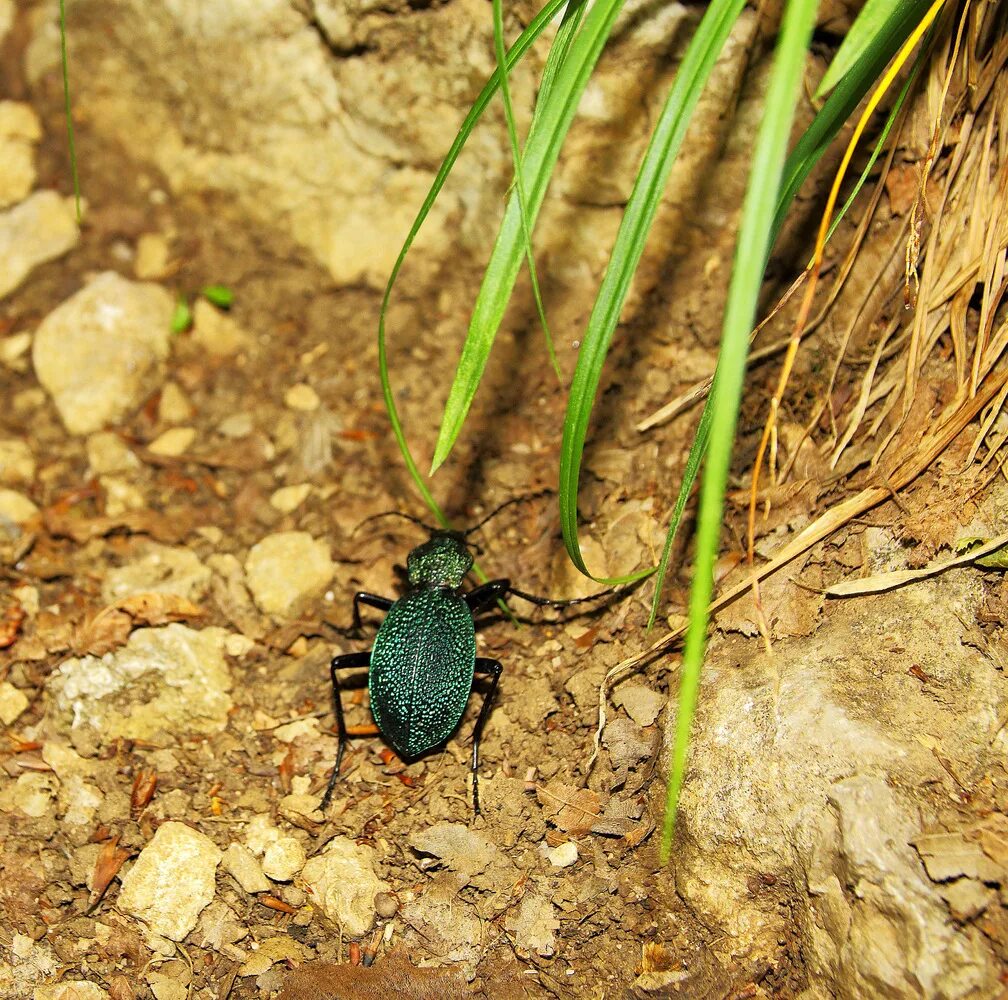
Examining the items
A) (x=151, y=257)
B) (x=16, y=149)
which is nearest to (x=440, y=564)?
(x=151, y=257)

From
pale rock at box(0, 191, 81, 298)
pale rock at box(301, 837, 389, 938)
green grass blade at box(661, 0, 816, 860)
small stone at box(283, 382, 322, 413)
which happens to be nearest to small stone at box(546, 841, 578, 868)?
pale rock at box(301, 837, 389, 938)

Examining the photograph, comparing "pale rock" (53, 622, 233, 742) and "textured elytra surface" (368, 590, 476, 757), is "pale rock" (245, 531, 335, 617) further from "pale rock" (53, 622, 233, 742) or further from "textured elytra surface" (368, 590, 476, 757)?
"textured elytra surface" (368, 590, 476, 757)

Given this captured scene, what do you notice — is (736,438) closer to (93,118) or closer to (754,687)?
(754,687)

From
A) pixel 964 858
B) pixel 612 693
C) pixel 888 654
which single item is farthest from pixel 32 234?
pixel 964 858

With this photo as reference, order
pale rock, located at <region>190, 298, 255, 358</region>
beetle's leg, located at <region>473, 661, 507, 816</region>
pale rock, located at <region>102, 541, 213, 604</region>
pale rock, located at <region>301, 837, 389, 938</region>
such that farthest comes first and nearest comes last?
1. pale rock, located at <region>190, 298, 255, 358</region>
2. pale rock, located at <region>102, 541, 213, 604</region>
3. beetle's leg, located at <region>473, 661, 507, 816</region>
4. pale rock, located at <region>301, 837, 389, 938</region>

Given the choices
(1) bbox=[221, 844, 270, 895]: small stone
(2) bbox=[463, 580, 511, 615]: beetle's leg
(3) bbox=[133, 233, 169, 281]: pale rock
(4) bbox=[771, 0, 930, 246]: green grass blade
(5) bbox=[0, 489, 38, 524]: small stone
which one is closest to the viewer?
(4) bbox=[771, 0, 930, 246]: green grass blade

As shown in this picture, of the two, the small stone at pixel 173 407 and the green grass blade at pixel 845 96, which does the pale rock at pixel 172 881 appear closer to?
the small stone at pixel 173 407

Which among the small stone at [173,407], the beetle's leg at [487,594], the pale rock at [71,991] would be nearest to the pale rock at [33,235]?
the small stone at [173,407]
